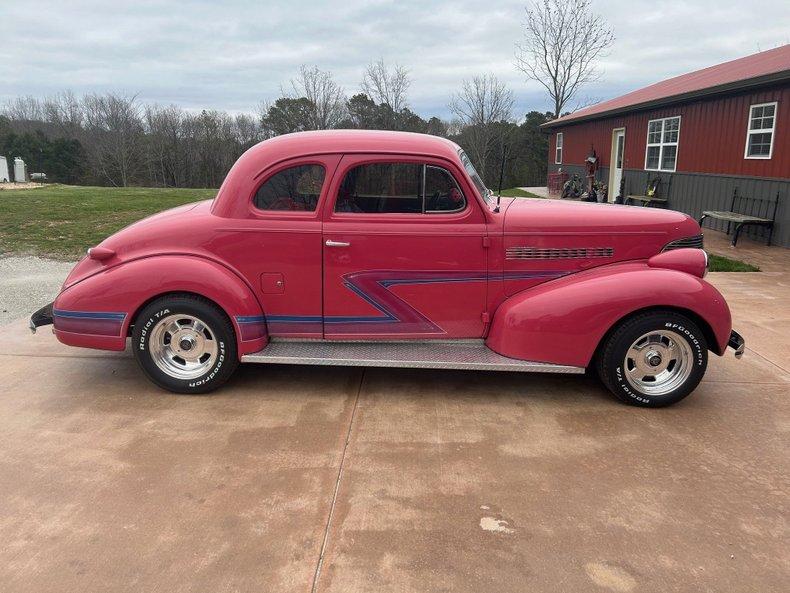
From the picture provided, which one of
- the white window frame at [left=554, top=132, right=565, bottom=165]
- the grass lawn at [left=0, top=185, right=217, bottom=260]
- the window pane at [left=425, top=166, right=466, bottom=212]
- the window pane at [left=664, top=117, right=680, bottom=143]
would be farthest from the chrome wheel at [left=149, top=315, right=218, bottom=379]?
the white window frame at [left=554, top=132, right=565, bottom=165]

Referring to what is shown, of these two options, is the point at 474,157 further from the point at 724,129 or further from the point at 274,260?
the point at 274,260

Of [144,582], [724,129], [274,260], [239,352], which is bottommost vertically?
[144,582]

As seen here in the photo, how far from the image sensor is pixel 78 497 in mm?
3102

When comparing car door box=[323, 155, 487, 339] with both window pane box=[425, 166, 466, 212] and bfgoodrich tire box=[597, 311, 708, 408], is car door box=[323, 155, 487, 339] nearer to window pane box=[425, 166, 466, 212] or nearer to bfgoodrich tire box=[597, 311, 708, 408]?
window pane box=[425, 166, 466, 212]

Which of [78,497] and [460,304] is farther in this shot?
[460,304]

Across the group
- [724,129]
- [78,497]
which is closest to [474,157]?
[724,129]

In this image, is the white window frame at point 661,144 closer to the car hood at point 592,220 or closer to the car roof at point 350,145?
the car hood at point 592,220

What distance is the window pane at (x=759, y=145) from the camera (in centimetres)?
1196

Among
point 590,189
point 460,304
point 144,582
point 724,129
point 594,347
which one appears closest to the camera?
point 144,582

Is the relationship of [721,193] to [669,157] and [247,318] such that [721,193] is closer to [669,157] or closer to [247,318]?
[669,157]

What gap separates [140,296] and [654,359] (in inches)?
149

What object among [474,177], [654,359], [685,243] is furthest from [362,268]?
[685,243]

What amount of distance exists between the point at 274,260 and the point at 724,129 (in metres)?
13.1

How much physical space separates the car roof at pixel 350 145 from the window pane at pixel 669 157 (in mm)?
13940
